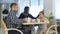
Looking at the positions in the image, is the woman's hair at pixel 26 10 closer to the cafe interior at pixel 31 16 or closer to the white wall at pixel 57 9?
the cafe interior at pixel 31 16

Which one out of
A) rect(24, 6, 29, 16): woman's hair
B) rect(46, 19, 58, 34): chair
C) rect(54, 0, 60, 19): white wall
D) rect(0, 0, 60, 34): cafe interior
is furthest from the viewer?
rect(54, 0, 60, 19): white wall

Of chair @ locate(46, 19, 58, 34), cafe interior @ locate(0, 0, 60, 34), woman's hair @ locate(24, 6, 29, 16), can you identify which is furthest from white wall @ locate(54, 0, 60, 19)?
woman's hair @ locate(24, 6, 29, 16)

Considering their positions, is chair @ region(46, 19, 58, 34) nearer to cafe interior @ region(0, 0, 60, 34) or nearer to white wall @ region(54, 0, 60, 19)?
cafe interior @ region(0, 0, 60, 34)

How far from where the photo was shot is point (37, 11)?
4.38m

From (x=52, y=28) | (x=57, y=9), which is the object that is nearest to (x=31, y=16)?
(x=52, y=28)

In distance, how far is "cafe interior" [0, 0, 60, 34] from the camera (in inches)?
142

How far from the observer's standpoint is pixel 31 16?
13.8 ft

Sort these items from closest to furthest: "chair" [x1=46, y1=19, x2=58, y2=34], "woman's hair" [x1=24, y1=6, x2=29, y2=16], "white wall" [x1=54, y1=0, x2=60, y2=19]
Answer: "chair" [x1=46, y1=19, x2=58, y2=34]
"woman's hair" [x1=24, y1=6, x2=29, y2=16]
"white wall" [x1=54, y1=0, x2=60, y2=19]

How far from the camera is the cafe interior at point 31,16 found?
3.62 meters

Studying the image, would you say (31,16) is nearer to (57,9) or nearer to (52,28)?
(52,28)

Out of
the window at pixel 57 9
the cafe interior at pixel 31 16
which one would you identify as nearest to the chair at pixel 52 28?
the cafe interior at pixel 31 16

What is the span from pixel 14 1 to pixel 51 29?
1.35 m

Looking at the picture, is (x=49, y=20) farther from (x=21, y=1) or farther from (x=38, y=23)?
(x=21, y=1)

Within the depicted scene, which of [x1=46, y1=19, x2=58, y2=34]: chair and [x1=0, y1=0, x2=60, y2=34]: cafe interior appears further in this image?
[x1=46, y1=19, x2=58, y2=34]: chair
